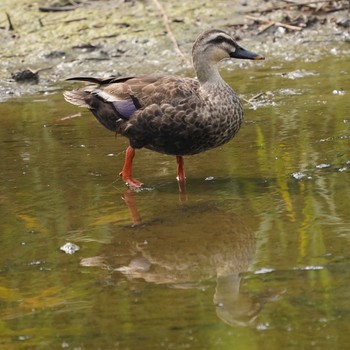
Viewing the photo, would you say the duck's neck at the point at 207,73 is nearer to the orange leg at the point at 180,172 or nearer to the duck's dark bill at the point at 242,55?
the duck's dark bill at the point at 242,55

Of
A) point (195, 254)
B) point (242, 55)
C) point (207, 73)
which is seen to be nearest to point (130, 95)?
point (207, 73)

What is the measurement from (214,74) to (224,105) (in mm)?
412

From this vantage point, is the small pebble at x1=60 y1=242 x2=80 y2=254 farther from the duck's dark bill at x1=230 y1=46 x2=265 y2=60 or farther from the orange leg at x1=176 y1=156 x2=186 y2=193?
the duck's dark bill at x1=230 y1=46 x2=265 y2=60

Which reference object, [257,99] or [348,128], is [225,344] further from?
[257,99]

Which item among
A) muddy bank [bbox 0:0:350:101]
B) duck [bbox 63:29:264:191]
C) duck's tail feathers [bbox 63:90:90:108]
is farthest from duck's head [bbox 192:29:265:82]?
muddy bank [bbox 0:0:350:101]

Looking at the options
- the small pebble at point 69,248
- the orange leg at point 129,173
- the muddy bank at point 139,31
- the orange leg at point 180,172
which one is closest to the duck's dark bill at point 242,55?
the orange leg at point 180,172

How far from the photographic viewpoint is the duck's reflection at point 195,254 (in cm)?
511

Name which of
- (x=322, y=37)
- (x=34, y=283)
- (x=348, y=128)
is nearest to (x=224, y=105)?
(x=348, y=128)

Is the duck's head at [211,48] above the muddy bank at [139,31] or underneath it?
above

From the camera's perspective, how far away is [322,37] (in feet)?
41.0

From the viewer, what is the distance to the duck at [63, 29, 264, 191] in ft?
24.2

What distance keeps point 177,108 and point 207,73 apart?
0.53m

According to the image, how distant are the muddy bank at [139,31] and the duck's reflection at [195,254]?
5501 mm

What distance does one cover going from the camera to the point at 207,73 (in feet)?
25.6
